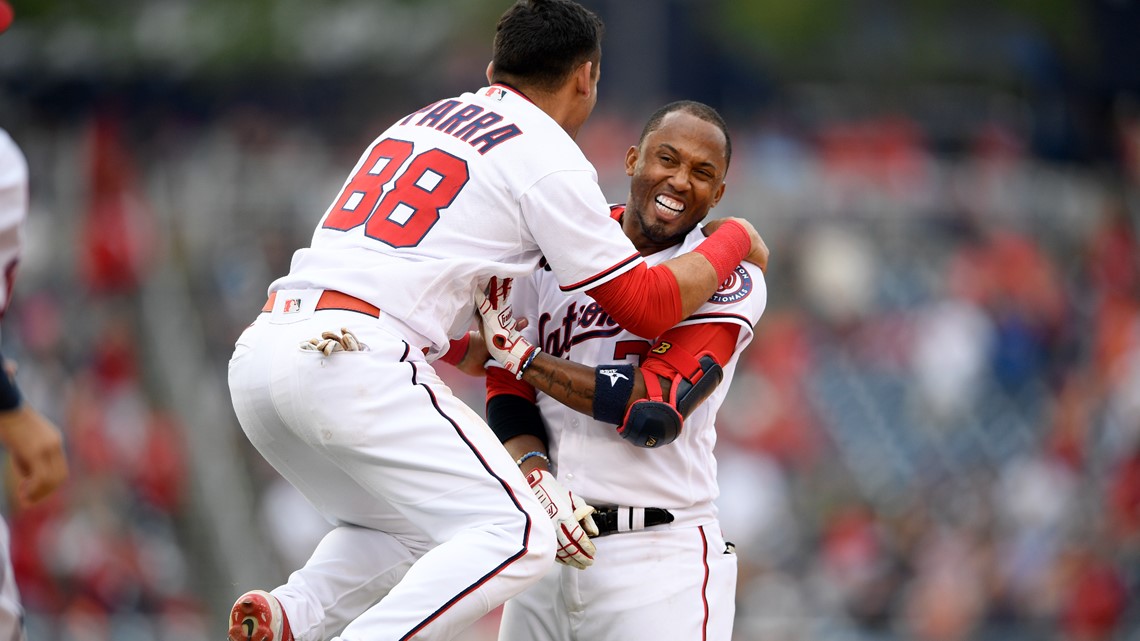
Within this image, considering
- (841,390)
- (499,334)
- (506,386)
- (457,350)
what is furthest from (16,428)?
(841,390)

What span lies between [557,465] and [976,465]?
924 cm

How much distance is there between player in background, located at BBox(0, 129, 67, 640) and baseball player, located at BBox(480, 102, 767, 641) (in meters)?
1.38

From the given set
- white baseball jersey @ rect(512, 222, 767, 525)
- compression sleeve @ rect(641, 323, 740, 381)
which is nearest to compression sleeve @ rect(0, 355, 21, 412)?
white baseball jersey @ rect(512, 222, 767, 525)

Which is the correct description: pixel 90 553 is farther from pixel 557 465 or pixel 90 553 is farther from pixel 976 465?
pixel 557 465

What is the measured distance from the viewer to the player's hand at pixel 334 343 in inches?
156

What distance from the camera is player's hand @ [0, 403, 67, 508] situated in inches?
146

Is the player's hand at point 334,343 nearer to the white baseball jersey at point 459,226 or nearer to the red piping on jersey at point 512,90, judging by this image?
the white baseball jersey at point 459,226

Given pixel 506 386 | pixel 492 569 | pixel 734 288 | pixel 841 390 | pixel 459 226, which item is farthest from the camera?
pixel 841 390

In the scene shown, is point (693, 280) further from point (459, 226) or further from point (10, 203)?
point (10, 203)

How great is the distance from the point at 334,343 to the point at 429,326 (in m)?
0.36

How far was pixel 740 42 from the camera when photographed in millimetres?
19141

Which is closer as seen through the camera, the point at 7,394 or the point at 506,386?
the point at 7,394

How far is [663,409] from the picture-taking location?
4.41 m

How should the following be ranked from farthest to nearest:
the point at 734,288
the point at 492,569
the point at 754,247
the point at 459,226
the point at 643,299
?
the point at 754,247 → the point at 734,288 → the point at 643,299 → the point at 459,226 → the point at 492,569
